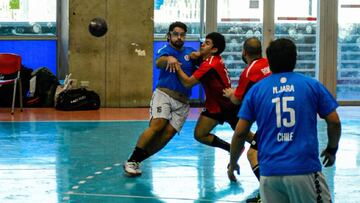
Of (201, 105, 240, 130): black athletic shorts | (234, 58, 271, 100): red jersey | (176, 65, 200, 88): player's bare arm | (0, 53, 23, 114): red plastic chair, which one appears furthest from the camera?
(0, 53, 23, 114): red plastic chair

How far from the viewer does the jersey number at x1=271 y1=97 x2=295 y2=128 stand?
4.09 metres

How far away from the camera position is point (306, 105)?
13.4 ft

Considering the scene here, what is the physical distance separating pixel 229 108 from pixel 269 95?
3.49m

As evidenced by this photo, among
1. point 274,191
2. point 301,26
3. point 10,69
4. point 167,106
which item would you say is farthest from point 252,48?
point 301,26

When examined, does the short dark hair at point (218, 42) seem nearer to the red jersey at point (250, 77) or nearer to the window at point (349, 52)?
the red jersey at point (250, 77)

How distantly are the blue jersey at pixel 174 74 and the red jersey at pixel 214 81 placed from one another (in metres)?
0.36

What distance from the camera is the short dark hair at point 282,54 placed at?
4.14 m

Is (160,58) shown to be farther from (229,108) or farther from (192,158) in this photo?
(192,158)

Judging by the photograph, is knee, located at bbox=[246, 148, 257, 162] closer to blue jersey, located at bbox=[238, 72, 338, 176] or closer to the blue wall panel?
blue jersey, located at bbox=[238, 72, 338, 176]

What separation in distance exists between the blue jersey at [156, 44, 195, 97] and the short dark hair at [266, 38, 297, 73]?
12.2ft

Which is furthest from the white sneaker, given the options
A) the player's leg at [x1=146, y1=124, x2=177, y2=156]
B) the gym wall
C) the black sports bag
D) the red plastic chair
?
the gym wall

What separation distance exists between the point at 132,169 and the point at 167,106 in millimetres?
791

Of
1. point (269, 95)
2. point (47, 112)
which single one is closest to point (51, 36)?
point (47, 112)

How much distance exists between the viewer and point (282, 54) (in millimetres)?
4148
